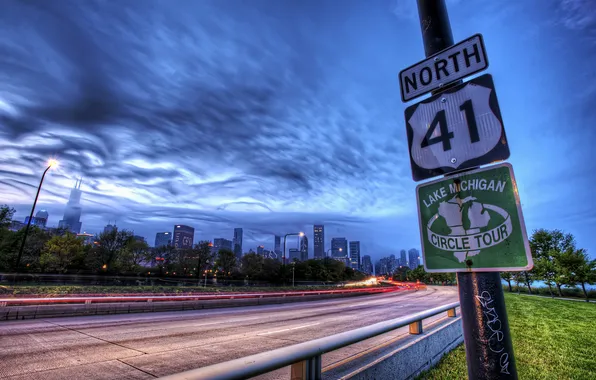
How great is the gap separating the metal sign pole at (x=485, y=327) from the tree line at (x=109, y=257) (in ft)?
138

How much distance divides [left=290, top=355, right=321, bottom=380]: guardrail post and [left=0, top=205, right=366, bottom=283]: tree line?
134 feet

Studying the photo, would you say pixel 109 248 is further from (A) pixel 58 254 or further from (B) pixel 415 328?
(B) pixel 415 328

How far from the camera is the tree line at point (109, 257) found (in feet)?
163

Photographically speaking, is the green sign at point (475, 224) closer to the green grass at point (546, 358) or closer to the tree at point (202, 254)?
the green grass at point (546, 358)

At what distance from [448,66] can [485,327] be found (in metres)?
1.89

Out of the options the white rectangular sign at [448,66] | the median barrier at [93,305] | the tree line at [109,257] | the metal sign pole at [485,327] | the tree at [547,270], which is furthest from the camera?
the tree line at [109,257]

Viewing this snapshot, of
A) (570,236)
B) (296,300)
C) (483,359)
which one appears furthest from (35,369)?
(570,236)

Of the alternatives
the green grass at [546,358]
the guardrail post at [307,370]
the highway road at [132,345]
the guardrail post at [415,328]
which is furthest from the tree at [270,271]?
the guardrail post at [307,370]

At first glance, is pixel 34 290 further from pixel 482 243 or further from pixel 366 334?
pixel 482 243

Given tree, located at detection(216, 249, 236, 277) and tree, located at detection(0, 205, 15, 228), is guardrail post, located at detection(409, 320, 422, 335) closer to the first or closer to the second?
tree, located at detection(0, 205, 15, 228)

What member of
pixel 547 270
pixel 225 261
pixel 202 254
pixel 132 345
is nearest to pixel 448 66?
pixel 132 345

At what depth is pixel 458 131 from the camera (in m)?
2.06

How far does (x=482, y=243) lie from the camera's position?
5.68 feet

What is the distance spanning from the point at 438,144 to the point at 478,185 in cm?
47
